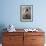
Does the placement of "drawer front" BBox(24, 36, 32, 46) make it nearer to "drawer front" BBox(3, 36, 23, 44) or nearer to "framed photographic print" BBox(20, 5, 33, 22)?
"drawer front" BBox(3, 36, 23, 44)

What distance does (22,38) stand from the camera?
147 inches

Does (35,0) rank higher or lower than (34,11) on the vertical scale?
higher

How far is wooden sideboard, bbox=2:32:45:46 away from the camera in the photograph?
147 inches

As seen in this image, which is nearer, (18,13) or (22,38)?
(22,38)

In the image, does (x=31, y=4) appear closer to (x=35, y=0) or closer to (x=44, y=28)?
(x=35, y=0)

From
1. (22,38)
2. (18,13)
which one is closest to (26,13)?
(18,13)

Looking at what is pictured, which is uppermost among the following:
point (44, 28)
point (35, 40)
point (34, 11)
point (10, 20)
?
point (34, 11)

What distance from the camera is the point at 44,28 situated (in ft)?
14.0

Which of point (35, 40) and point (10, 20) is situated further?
point (10, 20)

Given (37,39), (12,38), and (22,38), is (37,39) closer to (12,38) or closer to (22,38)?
(22,38)

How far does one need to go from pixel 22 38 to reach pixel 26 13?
917mm

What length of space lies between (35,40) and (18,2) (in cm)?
136

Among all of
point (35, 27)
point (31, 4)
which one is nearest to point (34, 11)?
point (31, 4)

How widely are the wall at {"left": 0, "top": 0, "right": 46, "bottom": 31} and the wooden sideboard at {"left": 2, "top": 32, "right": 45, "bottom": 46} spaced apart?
0.58 m
